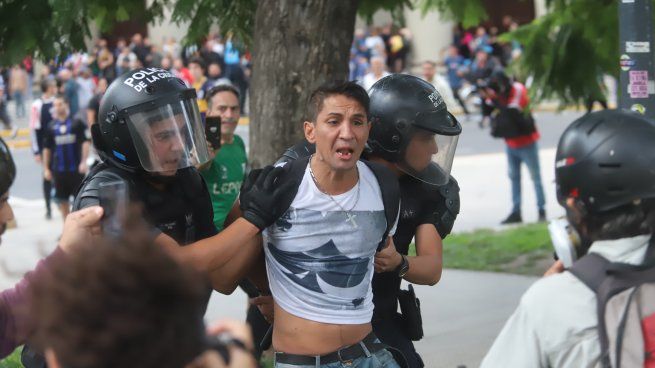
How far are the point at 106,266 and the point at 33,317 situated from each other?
0.19m

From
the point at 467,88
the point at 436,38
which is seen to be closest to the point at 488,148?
the point at 467,88

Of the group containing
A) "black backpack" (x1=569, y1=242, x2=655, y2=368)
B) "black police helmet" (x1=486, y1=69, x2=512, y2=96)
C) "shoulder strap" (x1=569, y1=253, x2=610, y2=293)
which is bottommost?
"black police helmet" (x1=486, y1=69, x2=512, y2=96)

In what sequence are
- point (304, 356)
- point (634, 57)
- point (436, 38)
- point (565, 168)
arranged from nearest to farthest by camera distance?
point (565, 168) < point (304, 356) < point (634, 57) < point (436, 38)

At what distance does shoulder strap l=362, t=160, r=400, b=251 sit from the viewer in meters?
3.87

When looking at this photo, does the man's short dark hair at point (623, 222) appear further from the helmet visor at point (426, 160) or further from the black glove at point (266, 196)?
the helmet visor at point (426, 160)

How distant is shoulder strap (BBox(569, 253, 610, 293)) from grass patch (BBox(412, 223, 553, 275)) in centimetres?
671

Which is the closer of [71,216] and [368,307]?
[71,216]

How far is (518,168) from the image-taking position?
12117mm

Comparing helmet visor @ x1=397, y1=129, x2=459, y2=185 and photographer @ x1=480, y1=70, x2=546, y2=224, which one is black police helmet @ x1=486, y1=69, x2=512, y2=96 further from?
helmet visor @ x1=397, y1=129, x2=459, y2=185

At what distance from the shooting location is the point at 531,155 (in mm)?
11930

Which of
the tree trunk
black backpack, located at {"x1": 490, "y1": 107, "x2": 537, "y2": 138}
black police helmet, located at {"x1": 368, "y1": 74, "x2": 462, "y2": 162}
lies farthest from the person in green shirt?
black backpack, located at {"x1": 490, "y1": 107, "x2": 537, "y2": 138}

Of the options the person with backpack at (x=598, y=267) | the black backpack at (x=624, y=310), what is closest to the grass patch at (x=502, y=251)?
the person with backpack at (x=598, y=267)

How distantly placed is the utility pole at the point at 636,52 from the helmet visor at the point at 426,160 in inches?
43.0

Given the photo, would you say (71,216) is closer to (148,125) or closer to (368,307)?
(148,125)
